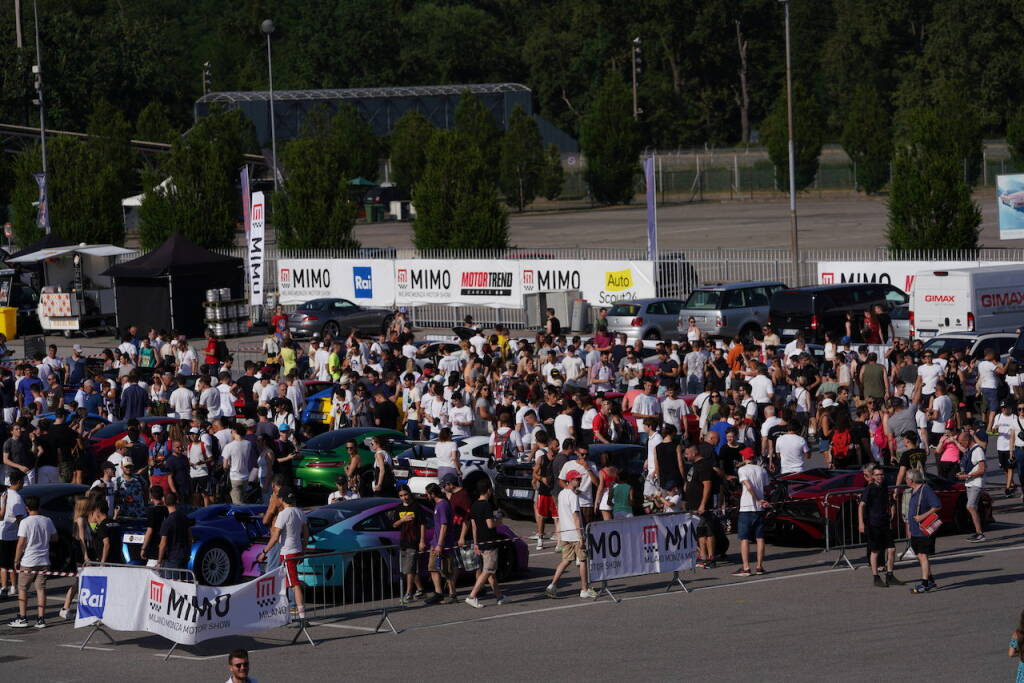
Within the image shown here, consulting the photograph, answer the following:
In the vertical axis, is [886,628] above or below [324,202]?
below

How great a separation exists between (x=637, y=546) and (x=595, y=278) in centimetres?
2564

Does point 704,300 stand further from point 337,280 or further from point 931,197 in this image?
point 337,280

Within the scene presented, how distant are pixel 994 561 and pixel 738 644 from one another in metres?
4.97

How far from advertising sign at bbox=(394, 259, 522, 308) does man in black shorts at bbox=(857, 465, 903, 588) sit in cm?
2664

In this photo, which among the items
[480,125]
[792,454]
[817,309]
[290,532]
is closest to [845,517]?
[792,454]

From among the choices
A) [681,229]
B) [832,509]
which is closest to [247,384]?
[832,509]

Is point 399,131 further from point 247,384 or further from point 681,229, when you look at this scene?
point 247,384

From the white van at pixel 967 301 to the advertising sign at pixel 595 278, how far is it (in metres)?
9.77

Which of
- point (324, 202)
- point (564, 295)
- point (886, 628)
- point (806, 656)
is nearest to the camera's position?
point (806, 656)

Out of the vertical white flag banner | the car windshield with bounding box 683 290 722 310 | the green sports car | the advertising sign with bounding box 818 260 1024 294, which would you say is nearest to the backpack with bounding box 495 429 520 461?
the green sports car

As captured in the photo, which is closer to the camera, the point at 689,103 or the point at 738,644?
the point at 738,644

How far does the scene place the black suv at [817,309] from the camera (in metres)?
32.4

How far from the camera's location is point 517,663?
12547mm

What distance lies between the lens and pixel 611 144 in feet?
280
